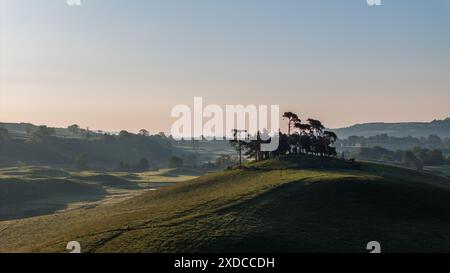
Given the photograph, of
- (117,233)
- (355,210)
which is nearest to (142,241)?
(117,233)

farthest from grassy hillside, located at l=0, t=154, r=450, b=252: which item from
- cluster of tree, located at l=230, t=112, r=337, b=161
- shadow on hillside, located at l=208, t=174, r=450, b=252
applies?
cluster of tree, located at l=230, t=112, r=337, b=161

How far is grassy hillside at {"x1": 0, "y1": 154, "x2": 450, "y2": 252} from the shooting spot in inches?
1708

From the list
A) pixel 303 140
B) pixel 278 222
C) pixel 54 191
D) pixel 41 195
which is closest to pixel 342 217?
pixel 278 222

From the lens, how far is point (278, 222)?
49500mm

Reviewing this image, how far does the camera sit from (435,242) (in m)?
44.0

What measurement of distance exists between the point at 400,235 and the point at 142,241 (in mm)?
27886

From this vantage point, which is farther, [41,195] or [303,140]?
[41,195]

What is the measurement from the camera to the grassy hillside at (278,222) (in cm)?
4338

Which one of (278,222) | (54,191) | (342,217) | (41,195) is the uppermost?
(342,217)

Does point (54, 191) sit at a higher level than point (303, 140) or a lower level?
lower

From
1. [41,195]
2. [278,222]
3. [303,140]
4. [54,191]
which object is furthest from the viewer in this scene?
[54,191]

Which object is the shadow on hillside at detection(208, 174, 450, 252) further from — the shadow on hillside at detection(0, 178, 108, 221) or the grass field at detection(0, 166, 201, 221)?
the shadow on hillside at detection(0, 178, 108, 221)

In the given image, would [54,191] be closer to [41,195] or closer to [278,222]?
[41,195]

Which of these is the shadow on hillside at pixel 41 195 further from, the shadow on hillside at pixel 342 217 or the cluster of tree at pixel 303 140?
the shadow on hillside at pixel 342 217
